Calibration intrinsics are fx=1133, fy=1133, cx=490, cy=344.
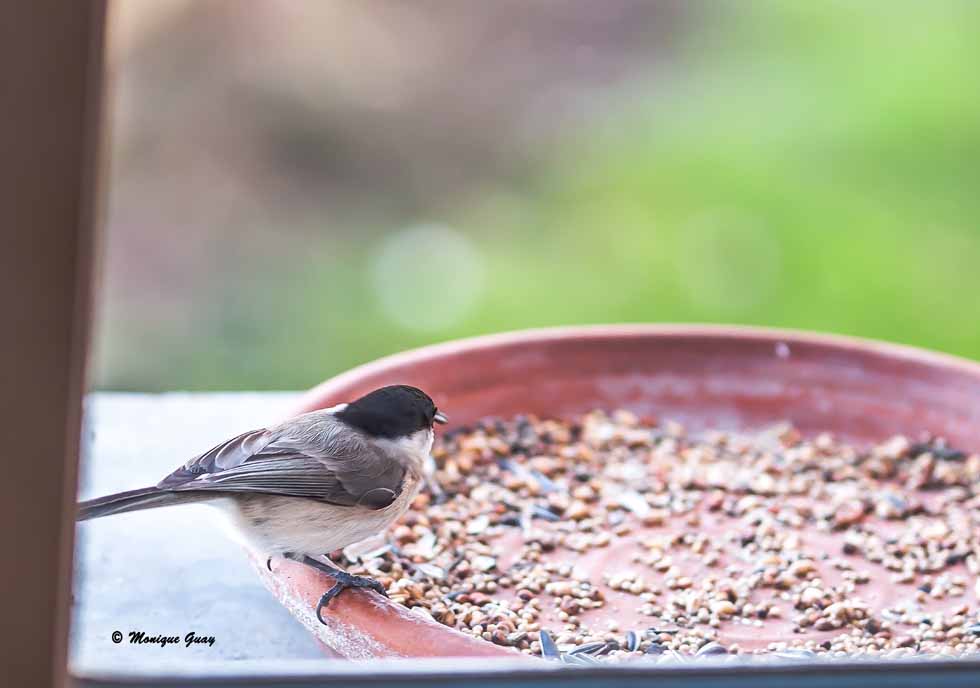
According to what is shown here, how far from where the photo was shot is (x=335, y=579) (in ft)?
3.85

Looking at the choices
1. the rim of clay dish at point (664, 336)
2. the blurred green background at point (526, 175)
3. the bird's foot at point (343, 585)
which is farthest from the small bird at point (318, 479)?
the blurred green background at point (526, 175)

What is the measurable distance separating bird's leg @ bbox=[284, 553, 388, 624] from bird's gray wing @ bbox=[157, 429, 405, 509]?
0.22ft

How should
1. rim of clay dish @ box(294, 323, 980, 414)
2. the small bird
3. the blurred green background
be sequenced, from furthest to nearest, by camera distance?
the blurred green background → rim of clay dish @ box(294, 323, 980, 414) → the small bird

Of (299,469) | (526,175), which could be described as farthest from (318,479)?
(526,175)

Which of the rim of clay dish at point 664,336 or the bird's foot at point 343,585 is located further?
the rim of clay dish at point 664,336

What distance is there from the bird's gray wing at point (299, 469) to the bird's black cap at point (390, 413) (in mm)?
23

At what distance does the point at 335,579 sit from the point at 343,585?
1 centimetres

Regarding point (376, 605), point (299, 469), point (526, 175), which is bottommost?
point (376, 605)

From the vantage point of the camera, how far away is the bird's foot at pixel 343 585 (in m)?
1.15

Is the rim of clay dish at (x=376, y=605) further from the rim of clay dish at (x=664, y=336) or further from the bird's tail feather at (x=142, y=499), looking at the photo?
Answer: the bird's tail feather at (x=142, y=499)

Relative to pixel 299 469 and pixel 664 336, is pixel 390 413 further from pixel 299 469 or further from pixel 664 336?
Answer: pixel 664 336

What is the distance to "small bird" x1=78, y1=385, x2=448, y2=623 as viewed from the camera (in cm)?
119

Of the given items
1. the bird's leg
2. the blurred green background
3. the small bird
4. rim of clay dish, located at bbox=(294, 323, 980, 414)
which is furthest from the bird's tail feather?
the blurred green background

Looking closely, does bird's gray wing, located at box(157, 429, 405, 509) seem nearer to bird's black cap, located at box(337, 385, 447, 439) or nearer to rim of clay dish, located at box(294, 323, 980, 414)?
bird's black cap, located at box(337, 385, 447, 439)
